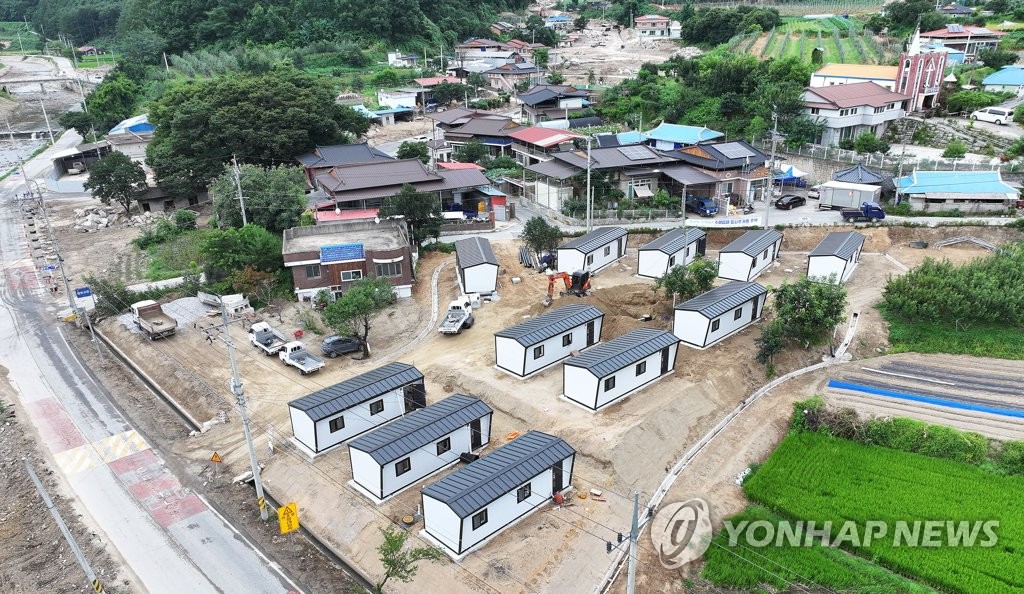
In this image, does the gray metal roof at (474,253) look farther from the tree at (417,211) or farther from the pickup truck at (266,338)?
the pickup truck at (266,338)

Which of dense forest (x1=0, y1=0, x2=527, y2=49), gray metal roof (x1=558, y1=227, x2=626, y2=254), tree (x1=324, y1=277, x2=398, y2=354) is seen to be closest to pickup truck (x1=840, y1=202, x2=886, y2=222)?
gray metal roof (x1=558, y1=227, x2=626, y2=254)

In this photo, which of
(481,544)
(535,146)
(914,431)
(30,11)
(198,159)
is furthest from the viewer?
(30,11)

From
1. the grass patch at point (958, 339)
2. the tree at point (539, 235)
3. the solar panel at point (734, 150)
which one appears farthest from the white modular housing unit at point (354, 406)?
the solar panel at point (734, 150)

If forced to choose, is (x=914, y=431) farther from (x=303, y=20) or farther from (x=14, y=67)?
(x=14, y=67)

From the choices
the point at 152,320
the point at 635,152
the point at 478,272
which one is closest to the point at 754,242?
the point at 635,152

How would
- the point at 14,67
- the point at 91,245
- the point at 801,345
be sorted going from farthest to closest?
the point at 14,67, the point at 91,245, the point at 801,345

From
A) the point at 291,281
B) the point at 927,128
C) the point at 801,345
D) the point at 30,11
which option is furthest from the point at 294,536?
the point at 30,11

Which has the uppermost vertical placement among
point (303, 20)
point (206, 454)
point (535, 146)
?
point (303, 20)
